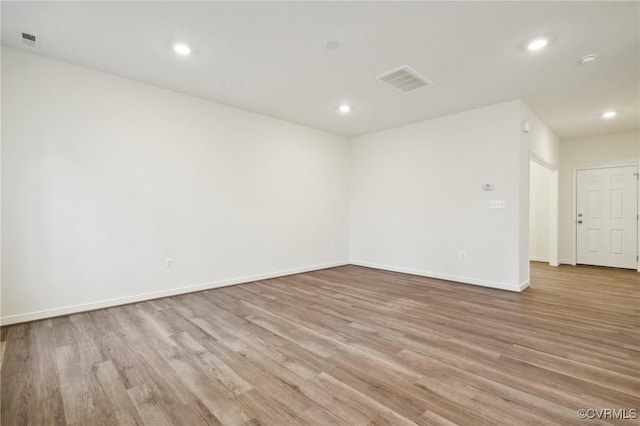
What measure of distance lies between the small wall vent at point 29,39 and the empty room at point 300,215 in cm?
3

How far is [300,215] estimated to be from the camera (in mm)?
5375

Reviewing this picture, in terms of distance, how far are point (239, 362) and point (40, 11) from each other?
3249 millimetres

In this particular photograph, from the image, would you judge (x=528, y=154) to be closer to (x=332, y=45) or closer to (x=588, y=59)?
(x=588, y=59)

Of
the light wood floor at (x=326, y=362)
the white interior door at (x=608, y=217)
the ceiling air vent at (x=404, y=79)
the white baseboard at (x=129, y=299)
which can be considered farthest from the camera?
the white interior door at (x=608, y=217)

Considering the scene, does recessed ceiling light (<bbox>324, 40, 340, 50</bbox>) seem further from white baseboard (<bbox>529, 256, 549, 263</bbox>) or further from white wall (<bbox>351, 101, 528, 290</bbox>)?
white baseboard (<bbox>529, 256, 549, 263</bbox>)

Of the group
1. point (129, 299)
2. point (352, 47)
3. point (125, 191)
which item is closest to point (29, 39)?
point (125, 191)

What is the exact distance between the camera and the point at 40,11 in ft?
7.60

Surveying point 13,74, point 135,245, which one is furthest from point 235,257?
point 13,74

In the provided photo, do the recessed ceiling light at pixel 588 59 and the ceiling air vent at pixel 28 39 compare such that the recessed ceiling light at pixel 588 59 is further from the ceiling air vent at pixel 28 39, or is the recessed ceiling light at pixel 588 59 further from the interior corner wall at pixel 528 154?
the ceiling air vent at pixel 28 39

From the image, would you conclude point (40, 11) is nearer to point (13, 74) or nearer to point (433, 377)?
point (13, 74)

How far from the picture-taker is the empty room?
185cm

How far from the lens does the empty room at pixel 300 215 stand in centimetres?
185

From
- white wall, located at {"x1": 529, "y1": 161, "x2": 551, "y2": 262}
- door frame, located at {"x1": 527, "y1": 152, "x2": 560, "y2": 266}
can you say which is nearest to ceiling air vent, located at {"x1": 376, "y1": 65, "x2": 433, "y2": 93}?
door frame, located at {"x1": 527, "y1": 152, "x2": 560, "y2": 266}

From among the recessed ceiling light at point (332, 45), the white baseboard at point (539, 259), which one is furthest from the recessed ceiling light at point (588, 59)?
the white baseboard at point (539, 259)
